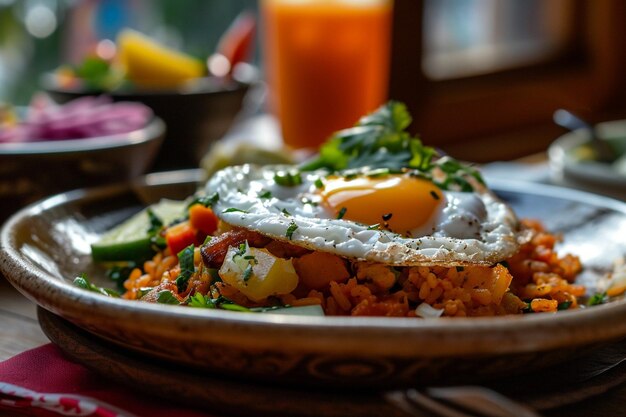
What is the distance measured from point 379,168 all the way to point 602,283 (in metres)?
0.56

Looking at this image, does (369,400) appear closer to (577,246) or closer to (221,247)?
(221,247)

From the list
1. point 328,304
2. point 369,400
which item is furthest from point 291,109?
point 369,400

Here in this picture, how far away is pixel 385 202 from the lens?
170 centimetres

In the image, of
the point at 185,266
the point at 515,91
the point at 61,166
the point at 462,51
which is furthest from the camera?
the point at 515,91

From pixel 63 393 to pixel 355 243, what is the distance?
0.57 m

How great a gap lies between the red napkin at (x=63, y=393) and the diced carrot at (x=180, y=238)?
389 mm

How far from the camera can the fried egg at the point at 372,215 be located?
1.50m

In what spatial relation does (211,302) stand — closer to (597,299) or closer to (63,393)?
(63,393)

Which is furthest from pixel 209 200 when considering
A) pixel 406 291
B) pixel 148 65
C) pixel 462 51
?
pixel 462 51

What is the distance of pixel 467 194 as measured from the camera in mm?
1828

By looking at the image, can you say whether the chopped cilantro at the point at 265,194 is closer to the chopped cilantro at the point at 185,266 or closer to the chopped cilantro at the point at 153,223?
the chopped cilantro at the point at 185,266

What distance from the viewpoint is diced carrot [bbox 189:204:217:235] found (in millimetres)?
1737

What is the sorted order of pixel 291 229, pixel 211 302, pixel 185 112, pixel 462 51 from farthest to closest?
pixel 462 51
pixel 185 112
pixel 291 229
pixel 211 302

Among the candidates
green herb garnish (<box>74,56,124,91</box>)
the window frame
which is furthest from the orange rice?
the window frame
